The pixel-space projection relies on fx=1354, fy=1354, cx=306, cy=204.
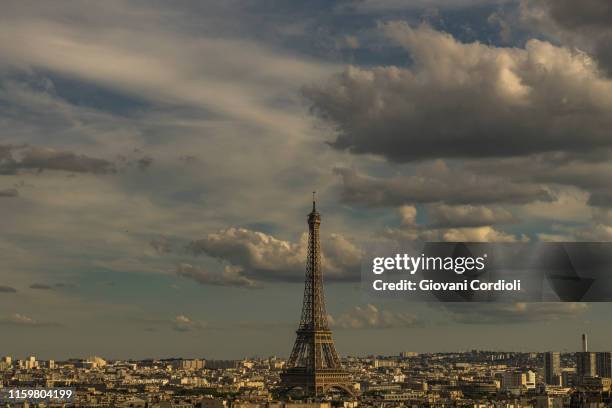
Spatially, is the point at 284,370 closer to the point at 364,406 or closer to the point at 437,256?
the point at 364,406

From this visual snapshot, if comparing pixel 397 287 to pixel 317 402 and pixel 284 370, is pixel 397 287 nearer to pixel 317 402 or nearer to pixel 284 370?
pixel 317 402

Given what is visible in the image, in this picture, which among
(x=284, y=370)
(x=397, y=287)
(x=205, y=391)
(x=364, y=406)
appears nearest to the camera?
(x=397, y=287)

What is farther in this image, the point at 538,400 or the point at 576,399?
the point at 538,400

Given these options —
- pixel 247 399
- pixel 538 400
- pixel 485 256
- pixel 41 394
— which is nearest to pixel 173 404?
pixel 247 399

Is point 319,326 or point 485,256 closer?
point 485,256

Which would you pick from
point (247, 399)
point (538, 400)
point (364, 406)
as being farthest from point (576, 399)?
point (247, 399)

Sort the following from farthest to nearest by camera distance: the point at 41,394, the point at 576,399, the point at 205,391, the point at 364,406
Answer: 1. the point at 205,391
2. the point at 364,406
3. the point at 576,399
4. the point at 41,394
